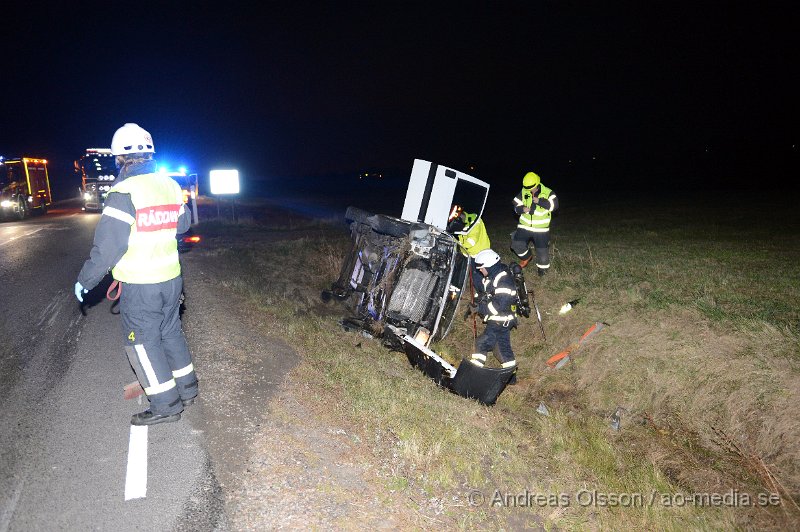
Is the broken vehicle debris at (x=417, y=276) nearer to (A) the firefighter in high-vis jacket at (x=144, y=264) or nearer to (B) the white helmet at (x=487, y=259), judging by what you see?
(B) the white helmet at (x=487, y=259)

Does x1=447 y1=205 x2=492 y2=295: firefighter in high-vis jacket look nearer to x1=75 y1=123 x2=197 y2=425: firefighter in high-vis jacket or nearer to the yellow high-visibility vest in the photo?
the yellow high-visibility vest

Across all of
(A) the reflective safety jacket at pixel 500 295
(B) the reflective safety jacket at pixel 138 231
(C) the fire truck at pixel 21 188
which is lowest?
(C) the fire truck at pixel 21 188

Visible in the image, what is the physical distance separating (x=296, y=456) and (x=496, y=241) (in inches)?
423

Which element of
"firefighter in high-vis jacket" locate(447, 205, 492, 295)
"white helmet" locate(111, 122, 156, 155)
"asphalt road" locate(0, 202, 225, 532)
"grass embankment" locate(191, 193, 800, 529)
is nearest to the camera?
"asphalt road" locate(0, 202, 225, 532)

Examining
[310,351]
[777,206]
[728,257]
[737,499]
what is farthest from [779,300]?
[777,206]

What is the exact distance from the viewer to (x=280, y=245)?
13000mm

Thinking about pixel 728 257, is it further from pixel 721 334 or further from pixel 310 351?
pixel 310 351

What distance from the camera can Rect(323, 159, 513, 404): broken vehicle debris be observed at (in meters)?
6.21

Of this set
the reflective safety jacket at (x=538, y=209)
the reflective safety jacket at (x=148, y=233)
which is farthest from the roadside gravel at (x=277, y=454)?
the reflective safety jacket at (x=538, y=209)

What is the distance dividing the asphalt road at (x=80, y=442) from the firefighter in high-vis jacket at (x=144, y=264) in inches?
14.7

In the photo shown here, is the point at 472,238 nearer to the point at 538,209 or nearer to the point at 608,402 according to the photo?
the point at 538,209

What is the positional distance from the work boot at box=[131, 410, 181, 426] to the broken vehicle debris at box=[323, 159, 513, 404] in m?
3.07

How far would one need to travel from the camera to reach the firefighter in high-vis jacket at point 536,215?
8.66 meters

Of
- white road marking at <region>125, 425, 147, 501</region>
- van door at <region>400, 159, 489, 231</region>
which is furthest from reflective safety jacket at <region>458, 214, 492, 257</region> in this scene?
white road marking at <region>125, 425, 147, 501</region>
